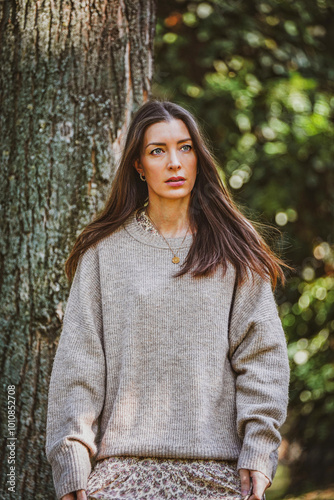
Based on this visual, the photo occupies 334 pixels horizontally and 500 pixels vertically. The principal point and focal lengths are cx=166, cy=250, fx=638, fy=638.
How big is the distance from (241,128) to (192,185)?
2063mm

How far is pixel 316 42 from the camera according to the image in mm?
4418

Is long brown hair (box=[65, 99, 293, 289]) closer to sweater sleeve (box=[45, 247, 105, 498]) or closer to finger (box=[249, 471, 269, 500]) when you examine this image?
sweater sleeve (box=[45, 247, 105, 498])

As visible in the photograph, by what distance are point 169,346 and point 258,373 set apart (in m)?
Result: 0.32

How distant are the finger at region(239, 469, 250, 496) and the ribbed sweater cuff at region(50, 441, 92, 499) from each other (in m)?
0.50

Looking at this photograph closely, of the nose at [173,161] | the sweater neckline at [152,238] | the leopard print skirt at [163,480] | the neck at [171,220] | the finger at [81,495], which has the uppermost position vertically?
the nose at [173,161]

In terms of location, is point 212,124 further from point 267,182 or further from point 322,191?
point 322,191

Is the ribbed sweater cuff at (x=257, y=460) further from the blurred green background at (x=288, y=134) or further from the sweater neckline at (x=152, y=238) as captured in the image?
the blurred green background at (x=288, y=134)

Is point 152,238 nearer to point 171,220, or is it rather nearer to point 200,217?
point 171,220

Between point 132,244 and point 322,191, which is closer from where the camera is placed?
point 132,244

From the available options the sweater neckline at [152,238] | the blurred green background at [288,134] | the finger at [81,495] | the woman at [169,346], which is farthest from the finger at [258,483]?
the blurred green background at [288,134]

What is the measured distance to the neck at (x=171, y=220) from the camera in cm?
240

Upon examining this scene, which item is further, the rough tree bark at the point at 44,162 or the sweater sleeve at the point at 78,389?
the rough tree bark at the point at 44,162

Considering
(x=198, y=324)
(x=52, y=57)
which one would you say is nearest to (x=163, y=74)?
(x=52, y=57)

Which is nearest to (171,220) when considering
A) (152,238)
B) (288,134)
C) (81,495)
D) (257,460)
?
(152,238)
